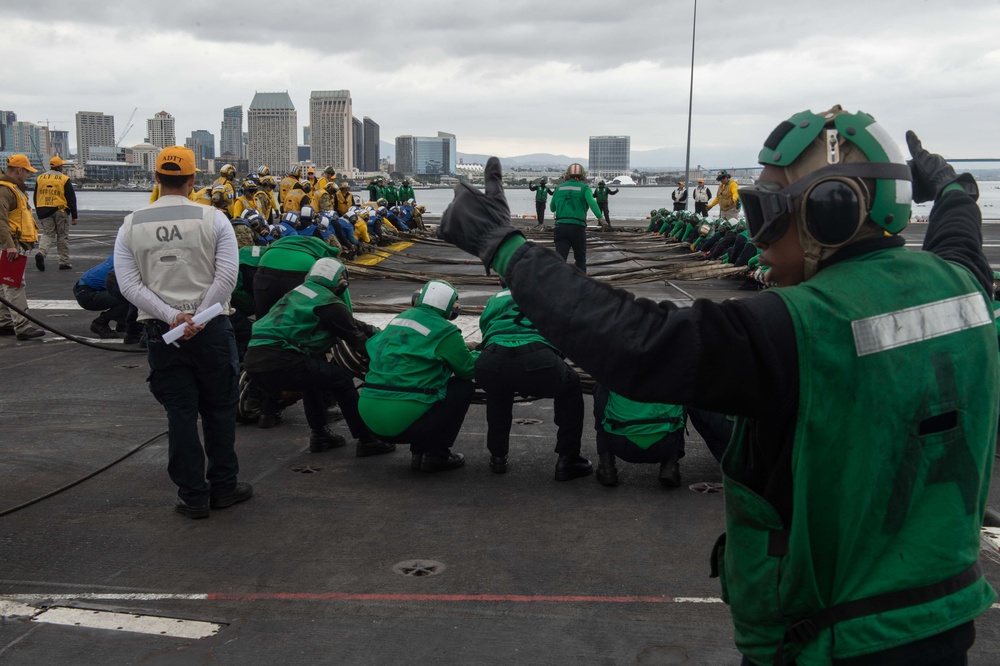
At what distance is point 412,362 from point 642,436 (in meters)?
1.69

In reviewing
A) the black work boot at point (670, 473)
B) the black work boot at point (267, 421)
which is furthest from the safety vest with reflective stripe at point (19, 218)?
the black work boot at point (670, 473)

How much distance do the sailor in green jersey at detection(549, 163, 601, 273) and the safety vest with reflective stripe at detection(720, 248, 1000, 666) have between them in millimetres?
14148

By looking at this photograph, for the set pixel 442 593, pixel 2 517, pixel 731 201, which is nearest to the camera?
pixel 442 593

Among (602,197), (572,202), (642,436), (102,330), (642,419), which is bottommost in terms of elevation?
(102,330)

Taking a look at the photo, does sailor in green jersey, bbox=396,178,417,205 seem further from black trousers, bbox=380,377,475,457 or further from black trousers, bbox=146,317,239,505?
black trousers, bbox=146,317,239,505

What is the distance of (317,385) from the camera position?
692cm

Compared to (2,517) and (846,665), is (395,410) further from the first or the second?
(846,665)

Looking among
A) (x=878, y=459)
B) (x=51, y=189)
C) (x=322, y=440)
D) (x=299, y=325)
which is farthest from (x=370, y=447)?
(x=51, y=189)

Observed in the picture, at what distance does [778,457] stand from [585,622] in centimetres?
252

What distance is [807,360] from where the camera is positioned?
5.65 ft

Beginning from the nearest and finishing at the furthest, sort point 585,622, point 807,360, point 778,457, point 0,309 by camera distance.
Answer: point 807,360 → point 778,457 → point 585,622 → point 0,309

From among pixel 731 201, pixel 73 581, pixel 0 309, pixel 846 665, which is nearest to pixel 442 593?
pixel 73 581

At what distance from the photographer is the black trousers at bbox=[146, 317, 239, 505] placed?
18.1 ft

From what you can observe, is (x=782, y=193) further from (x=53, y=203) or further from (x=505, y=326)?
(x=53, y=203)
